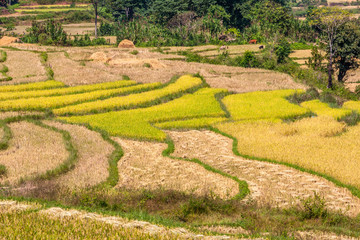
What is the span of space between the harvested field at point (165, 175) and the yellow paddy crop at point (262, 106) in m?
5.54

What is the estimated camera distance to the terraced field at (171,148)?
929 centimetres

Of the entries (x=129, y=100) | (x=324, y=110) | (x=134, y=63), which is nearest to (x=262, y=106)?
(x=324, y=110)

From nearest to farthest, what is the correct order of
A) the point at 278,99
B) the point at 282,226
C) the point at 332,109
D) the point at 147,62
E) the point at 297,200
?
1. the point at 282,226
2. the point at 297,200
3. the point at 332,109
4. the point at 278,99
5. the point at 147,62

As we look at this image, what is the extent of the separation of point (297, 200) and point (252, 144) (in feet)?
13.8

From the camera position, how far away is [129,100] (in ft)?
60.1

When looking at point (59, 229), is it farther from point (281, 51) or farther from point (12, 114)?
point (281, 51)

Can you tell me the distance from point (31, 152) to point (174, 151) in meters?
4.28

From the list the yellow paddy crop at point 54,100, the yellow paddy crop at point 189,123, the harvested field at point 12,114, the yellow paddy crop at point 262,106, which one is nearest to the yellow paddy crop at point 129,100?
the yellow paddy crop at point 54,100

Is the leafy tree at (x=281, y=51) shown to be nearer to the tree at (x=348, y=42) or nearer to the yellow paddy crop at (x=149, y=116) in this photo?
the tree at (x=348, y=42)

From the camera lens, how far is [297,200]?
9.24 meters

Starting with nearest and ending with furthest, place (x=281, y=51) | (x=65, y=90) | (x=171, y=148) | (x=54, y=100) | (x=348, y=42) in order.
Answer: (x=171, y=148) < (x=54, y=100) < (x=65, y=90) < (x=348, y=42) < (x=281, y=51)

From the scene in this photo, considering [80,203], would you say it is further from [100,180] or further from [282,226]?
[282,226]

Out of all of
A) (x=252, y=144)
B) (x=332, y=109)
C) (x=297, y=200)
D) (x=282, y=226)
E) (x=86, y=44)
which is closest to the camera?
(x=282, y=226)

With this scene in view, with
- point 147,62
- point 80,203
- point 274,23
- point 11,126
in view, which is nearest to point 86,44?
point 147,62
